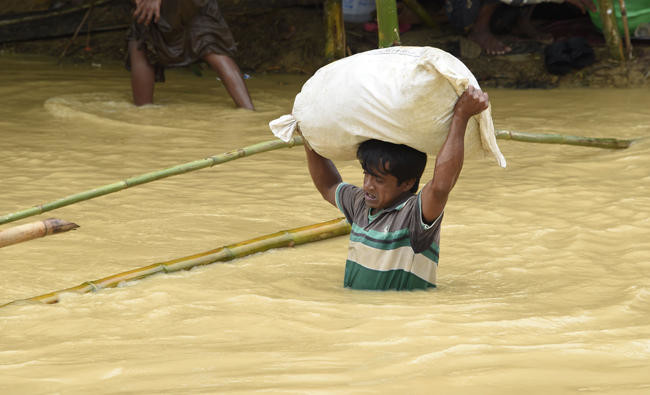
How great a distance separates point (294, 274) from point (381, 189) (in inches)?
22.7

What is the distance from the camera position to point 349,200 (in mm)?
3004

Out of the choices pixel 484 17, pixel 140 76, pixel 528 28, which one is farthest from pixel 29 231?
pixel 528 28

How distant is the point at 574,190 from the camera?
4.42 metres

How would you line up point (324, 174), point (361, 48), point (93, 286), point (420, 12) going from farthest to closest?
1. point (361, 48)
2. point (420, 12)
3. point (324, 174)
4. point (93, 286)

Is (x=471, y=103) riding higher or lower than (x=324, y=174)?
higher

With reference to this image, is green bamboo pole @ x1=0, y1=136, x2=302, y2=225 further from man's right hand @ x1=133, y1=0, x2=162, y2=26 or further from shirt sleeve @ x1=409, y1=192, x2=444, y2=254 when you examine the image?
man's right hand @ x1=133, y1=0, x2=162, y2=26

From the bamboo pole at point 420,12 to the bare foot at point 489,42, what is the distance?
18.7 inches

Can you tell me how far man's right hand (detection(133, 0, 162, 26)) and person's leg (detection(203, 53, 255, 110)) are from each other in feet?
1.72

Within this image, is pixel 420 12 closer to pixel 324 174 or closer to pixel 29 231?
pixel 324 174

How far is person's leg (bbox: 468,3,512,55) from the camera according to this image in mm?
7668

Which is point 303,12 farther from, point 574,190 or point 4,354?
point 4,354

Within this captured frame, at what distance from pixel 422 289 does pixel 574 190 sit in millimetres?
A: 1825

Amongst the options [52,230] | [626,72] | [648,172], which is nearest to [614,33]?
[626,72]

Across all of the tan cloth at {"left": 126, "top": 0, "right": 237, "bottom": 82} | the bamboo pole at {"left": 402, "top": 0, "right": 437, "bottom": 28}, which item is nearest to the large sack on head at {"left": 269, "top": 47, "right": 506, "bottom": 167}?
the tan cloth at {"left": 126, "top": 0, "right": 237, "bottom": 82}
